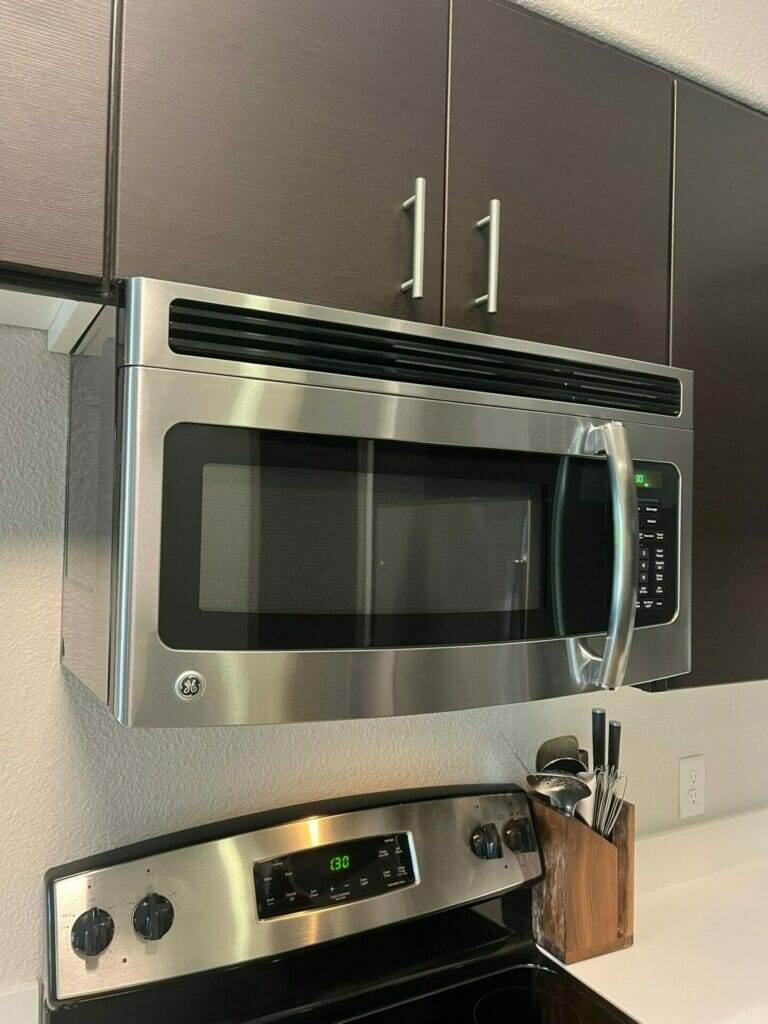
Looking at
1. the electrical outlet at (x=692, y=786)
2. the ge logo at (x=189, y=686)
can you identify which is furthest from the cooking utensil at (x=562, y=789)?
the ge logo at (x=189, y=686)

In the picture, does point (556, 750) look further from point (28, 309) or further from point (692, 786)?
point (28, 309)

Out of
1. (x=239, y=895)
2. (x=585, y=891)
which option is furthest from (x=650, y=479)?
(x=239, y=895)

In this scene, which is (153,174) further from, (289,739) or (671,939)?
(671,939)

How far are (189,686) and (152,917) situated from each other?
41 centimetres

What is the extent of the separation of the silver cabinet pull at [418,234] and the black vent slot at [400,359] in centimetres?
6

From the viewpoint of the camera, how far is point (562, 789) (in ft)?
3.82

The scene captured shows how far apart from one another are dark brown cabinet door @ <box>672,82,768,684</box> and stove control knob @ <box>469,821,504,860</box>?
0.35m

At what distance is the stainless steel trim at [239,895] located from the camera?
0.91 meters

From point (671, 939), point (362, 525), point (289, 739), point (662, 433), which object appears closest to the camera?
point (362, 525)

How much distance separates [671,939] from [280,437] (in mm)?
1000

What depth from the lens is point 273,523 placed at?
28.5 inches

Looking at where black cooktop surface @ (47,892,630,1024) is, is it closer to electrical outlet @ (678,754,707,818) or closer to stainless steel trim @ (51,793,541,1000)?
stainless steel trim @ (51,793,541,1000)

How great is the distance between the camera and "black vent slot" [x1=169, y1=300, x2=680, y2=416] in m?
0.69

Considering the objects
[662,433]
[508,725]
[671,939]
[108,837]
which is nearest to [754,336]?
[662,433]
